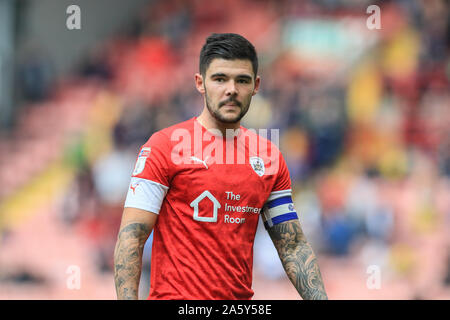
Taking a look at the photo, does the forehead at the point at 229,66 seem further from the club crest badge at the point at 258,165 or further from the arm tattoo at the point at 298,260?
the arm tattoo at the point at 298,260

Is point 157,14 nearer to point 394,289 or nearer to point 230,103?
point 394,289

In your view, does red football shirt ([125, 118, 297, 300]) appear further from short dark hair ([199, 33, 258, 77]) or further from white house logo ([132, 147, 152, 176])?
short dark hair ([199, 33, 258, 77])

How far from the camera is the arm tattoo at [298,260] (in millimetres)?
2844

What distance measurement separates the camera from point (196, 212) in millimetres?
2740

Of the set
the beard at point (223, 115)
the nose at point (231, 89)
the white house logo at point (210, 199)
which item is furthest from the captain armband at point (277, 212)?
the nose at point (231, 89)

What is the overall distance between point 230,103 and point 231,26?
27.5 feet

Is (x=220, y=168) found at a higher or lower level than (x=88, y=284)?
higher

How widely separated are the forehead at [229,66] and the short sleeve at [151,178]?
0.42m

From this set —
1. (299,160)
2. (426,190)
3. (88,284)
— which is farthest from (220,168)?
(426,190)


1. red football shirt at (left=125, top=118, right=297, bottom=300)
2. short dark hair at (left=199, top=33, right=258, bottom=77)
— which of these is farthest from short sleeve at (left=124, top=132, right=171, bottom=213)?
short dark hair at (left=199, top=33, right=258, bottom=77)

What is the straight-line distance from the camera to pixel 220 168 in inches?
112

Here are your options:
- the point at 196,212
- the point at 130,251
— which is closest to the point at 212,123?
the point at 196,212

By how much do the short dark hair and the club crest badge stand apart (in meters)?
0.44

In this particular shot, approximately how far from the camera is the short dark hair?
2844mm
